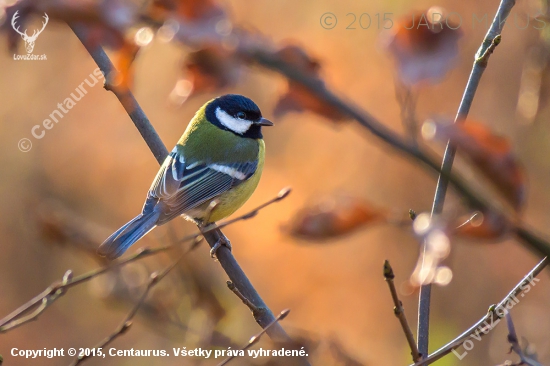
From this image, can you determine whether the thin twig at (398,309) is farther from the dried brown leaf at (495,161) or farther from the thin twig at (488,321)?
the dried brown leaf at (495,161)

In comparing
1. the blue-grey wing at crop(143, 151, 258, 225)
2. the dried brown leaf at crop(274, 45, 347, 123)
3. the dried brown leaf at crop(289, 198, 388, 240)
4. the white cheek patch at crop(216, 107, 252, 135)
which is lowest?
the blue-grey wing at crop(143, 151, 258, 225)

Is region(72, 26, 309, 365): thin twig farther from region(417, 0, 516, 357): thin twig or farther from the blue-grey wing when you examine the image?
region(417, 0, 516, 357): thin twig

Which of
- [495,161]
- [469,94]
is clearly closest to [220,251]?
[469,94]

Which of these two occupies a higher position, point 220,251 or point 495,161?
point 495,161

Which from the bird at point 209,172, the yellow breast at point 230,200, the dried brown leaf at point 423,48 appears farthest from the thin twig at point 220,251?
the dried brown leaf at point 423,48

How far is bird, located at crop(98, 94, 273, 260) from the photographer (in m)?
3.08

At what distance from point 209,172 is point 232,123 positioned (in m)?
0.51

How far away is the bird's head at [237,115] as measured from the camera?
12.3 ft

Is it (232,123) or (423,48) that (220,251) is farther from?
(423,48)

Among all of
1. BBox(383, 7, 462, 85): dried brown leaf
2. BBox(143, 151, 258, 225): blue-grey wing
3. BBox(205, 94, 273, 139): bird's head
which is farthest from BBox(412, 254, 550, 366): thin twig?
BBox(205, 94, 273, 139): bird's head

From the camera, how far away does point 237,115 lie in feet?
12.5

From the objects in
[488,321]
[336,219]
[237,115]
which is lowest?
[237,115]

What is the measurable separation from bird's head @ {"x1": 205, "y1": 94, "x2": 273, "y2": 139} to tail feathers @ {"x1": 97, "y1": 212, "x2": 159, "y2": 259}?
3.37ft

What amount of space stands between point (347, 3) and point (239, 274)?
13.3 feet
